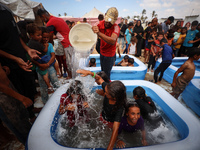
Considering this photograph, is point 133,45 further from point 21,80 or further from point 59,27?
point 21,80

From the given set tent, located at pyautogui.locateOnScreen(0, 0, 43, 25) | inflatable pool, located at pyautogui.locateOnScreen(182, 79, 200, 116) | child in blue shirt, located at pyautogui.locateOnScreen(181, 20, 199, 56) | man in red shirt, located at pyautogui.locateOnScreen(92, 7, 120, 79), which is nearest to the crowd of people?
man in red shirt, located at pyautogui.locateOnScreen(92, 7, 120, 79)

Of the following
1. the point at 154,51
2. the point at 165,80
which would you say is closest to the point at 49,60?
the point at 154,51

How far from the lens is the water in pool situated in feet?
6.23

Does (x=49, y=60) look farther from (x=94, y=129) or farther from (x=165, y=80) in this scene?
(x=165, y=80)

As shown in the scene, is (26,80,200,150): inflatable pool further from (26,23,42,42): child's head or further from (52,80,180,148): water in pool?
(26,23,42,42): child's head

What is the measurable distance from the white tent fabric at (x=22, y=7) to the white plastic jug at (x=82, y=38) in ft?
20.4

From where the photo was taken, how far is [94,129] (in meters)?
2.17

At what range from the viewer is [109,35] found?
218 cm

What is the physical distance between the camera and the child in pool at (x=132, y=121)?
1589mm

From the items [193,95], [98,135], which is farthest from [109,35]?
[193,95]

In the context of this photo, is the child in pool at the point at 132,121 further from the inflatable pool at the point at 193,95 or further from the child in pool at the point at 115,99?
the inflatable pool at the point at 193,95

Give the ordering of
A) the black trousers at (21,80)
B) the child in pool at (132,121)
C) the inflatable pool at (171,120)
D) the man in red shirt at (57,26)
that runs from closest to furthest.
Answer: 1. the inflatable pool at (171,120)
2. the child in pool at (132,121)
3. the black trousers at (21,80)
4. the man in red shirt at (57,26)

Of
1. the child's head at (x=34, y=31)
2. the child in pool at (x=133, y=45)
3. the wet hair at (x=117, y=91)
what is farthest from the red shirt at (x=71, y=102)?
the child in pool at (x=133, y=45)

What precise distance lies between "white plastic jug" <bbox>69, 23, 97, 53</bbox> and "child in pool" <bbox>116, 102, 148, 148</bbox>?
1.41m
